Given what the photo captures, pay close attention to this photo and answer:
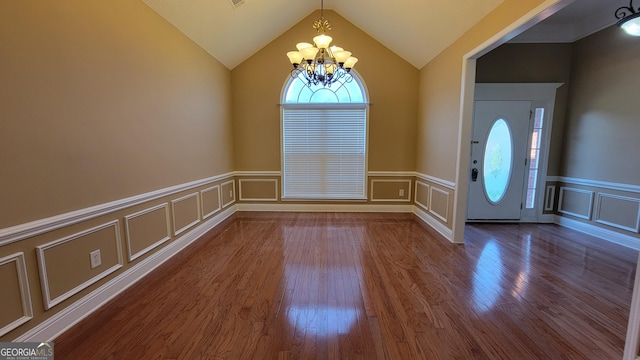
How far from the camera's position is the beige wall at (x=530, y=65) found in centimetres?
403

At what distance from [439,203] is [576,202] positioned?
2.18 meters

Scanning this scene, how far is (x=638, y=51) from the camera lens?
125 inches

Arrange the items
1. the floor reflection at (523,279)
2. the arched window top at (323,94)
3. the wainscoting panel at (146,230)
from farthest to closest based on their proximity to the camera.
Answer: the arched window top at (323,94) → the wainscoting panel at (146,230) → the floor reflection at (523,279)

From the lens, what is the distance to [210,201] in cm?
396

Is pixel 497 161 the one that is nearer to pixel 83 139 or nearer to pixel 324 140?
pixel 324 140

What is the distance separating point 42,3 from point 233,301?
2408 millimetres

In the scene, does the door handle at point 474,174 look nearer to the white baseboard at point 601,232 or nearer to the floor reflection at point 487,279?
the floor reflection at point 487,279

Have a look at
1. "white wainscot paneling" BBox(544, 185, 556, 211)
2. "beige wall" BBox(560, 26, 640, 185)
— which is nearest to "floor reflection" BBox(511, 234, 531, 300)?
"white wainscot paneling" BBox(544, 185, 556, 211)

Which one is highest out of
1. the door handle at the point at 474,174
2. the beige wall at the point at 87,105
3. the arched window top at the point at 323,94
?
the arched window top at the point at 323,94

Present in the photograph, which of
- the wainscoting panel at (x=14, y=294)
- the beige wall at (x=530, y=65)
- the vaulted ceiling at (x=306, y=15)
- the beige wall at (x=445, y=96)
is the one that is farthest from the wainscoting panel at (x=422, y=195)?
the wainscoting panel at (x=14, y=294)

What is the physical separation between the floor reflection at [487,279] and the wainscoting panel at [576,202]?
1834 millimetres

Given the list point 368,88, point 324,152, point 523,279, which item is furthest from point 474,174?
point 324,152

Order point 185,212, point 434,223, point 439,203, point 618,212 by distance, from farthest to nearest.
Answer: point 434,223
point 439,203
point 618,212
point 185,212

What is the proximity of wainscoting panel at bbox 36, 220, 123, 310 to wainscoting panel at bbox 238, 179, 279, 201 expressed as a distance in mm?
2805
